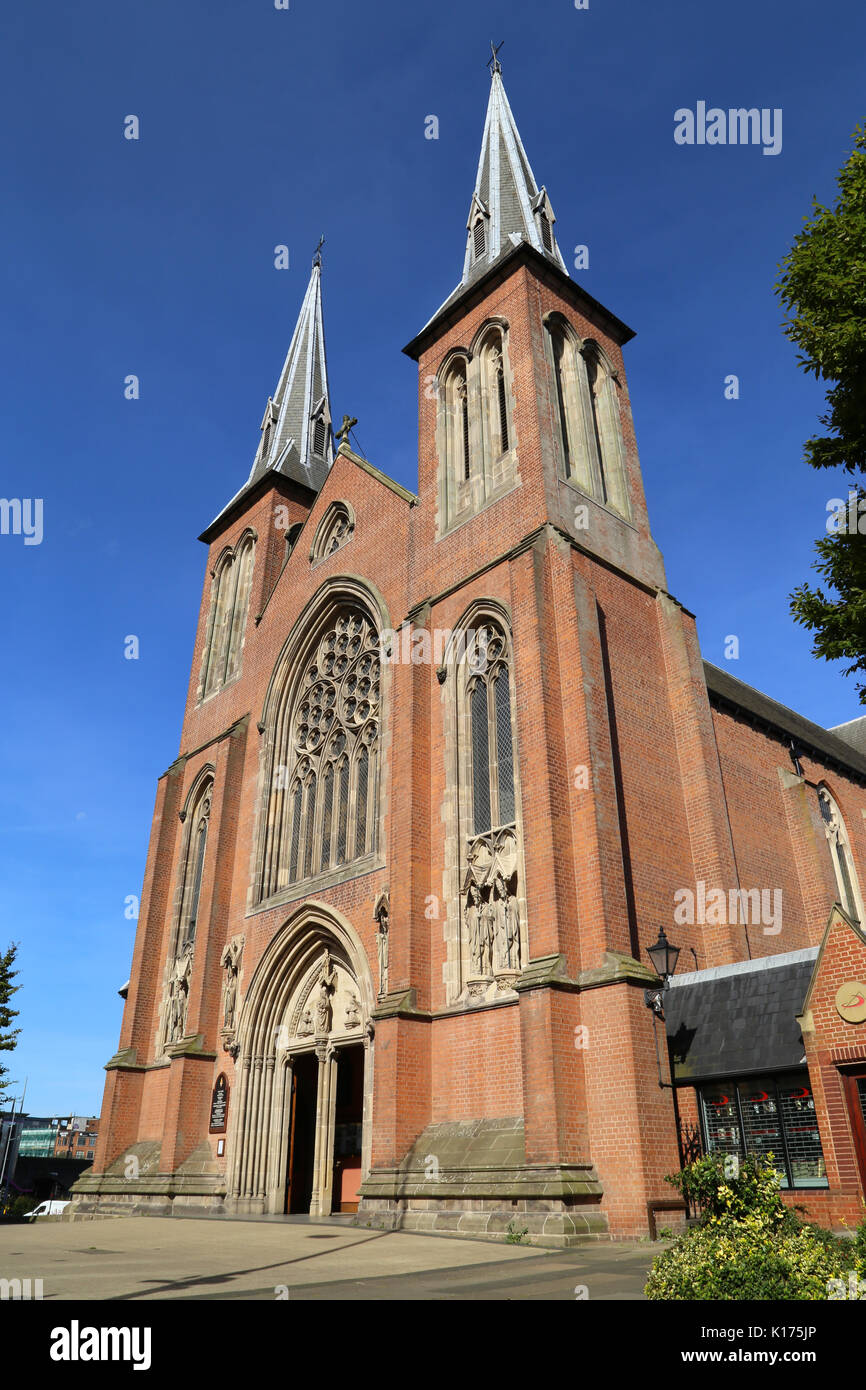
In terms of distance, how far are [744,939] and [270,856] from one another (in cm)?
1158

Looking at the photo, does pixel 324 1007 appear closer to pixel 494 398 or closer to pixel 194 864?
pixel 194 864

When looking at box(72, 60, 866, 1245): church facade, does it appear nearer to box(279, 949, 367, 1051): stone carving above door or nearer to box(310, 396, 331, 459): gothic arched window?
box(279, 949, 367, 1051): stone carving above door

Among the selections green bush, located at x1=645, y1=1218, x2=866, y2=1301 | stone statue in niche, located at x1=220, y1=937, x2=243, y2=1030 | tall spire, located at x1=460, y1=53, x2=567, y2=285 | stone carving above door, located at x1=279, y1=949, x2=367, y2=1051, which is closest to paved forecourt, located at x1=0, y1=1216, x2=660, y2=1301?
green bush, located at x1=645, y1=1218, x2=866, y2=1301

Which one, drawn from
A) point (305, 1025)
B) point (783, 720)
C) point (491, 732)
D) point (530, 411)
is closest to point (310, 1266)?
point (491, 732)

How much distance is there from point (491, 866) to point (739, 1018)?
489 cm

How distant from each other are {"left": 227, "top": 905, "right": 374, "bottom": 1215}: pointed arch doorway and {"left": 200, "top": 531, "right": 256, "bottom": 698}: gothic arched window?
34.0 feet

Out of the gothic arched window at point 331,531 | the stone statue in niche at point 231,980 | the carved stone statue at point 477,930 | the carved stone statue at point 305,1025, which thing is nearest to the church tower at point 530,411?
the gothic arched window at point 331,531

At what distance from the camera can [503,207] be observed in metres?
25.8

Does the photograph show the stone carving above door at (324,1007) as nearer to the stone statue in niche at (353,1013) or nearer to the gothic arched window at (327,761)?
the stone statue in niche at (353,1013)

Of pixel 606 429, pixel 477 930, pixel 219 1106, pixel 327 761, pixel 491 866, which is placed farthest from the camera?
pixel 327 761

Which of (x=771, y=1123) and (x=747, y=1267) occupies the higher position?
(x=771, y=1123)

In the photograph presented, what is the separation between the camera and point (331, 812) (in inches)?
866

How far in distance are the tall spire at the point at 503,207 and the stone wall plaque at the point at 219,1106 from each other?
800 inches

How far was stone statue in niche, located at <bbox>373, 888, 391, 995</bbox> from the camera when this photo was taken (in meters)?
17.2
